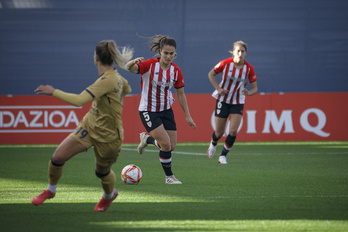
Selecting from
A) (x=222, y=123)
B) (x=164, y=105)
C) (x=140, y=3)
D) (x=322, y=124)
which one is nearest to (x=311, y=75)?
(x=322, y=124)

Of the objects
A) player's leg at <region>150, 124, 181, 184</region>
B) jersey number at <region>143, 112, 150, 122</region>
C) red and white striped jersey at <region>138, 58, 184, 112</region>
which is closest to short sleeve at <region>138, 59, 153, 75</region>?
red and white striped jersey at <region>138, 58, 184, 112</region>

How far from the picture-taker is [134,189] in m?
7.89

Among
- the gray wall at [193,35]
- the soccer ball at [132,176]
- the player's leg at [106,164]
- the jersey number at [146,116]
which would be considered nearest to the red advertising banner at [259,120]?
the gray wall at [193,35]

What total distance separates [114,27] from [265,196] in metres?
13.3

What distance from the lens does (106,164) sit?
5922mm

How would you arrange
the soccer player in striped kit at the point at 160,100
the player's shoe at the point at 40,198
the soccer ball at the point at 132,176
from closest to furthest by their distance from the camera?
1. the player's shoe at the point at 40,198
2. the soccer ball at the point at 132,176
3. the soccer player in striped kit at the point at 160,100

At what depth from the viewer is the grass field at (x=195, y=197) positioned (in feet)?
17.6

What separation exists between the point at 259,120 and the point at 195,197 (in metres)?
10.5

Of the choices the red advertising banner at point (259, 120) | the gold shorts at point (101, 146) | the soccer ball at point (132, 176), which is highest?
the gold shorts at point (101, 146)

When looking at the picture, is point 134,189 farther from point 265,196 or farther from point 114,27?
point 114,27

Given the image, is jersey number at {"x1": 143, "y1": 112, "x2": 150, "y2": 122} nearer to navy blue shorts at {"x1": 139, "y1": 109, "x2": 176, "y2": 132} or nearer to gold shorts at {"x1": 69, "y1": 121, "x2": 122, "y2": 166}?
navy blue shorts at {"x1": 139, "y1": 109, "x2": 176, "y2": 132}

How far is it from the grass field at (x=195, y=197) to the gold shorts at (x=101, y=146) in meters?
0.53

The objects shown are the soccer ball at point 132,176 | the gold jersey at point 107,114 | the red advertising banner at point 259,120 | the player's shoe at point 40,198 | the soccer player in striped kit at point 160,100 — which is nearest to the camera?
the gold jersey at point 107,114

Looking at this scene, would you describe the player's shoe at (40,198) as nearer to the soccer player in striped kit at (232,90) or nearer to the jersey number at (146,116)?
the jersey number at (146,116)
